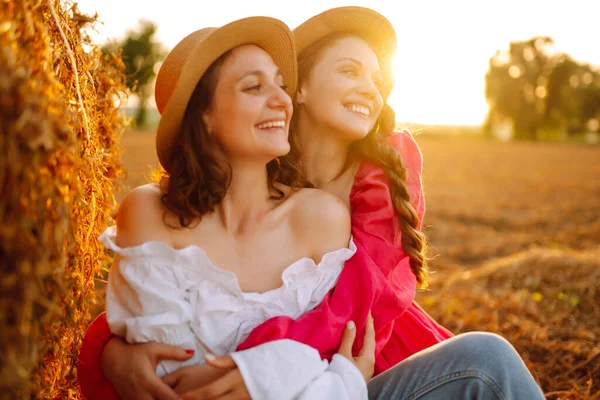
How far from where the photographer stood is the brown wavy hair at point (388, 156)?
2.70m

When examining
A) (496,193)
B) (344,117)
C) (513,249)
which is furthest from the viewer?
(496,193)

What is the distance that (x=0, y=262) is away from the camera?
154cm

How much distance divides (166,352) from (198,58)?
119 centimetres

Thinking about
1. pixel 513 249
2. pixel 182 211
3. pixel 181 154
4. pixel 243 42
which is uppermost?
pixel 243 42

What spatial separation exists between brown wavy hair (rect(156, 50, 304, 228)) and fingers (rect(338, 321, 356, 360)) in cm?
68

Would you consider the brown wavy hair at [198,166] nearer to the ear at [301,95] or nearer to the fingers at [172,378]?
the fingers at [172,378]

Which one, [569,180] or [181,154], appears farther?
[569,180]

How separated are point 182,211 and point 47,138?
83 cm

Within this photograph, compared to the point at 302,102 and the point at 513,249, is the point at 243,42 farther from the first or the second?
the point at 513,249

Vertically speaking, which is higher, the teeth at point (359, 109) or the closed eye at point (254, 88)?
the closed eye at point (254, 88)

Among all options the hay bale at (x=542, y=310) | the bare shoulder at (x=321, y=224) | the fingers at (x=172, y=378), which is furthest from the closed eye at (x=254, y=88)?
the hay bale at (x=542, y=310)

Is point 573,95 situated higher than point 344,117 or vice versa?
point 344,117

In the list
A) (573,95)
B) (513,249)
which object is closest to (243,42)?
(513,249)

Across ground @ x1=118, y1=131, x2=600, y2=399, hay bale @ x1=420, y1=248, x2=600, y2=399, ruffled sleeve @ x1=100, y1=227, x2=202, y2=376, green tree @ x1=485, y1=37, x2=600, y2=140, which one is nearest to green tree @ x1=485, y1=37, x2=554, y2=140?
green tree @ x1=485, y1=37, x2=600, y2=140
